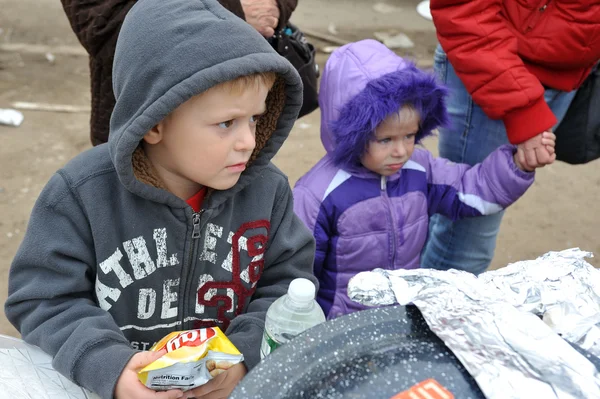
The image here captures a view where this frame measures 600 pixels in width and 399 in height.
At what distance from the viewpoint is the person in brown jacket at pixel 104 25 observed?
1.91m

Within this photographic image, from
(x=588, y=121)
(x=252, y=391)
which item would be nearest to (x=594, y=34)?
(x=588, y=121)

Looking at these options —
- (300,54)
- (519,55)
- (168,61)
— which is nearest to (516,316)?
(168,61)

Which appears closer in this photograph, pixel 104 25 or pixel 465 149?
pixel 104 25

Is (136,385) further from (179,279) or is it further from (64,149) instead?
(64,149)

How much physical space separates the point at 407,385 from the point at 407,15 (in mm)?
6264

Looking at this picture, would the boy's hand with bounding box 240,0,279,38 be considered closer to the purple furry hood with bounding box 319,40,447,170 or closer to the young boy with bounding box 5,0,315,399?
the purple furry hood with bounding box 319,40,447,170

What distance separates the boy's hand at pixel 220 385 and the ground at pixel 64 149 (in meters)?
1.88

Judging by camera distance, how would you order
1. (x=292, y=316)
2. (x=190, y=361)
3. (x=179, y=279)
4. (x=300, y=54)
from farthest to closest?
(x=300, y=54) → (x=179, y=279) → (x=292, y=316) → (x=190, y=361)

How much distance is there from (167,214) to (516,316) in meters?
0.74

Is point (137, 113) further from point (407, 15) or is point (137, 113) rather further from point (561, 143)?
point (407, 15)

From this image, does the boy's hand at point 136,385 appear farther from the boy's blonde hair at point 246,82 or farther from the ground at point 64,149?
the ground at point 64,149

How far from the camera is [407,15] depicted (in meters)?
6.78

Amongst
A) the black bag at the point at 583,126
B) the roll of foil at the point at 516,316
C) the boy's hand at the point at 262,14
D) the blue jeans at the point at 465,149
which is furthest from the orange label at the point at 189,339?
the black bag at the point at 583,126

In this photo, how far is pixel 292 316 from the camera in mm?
1218
